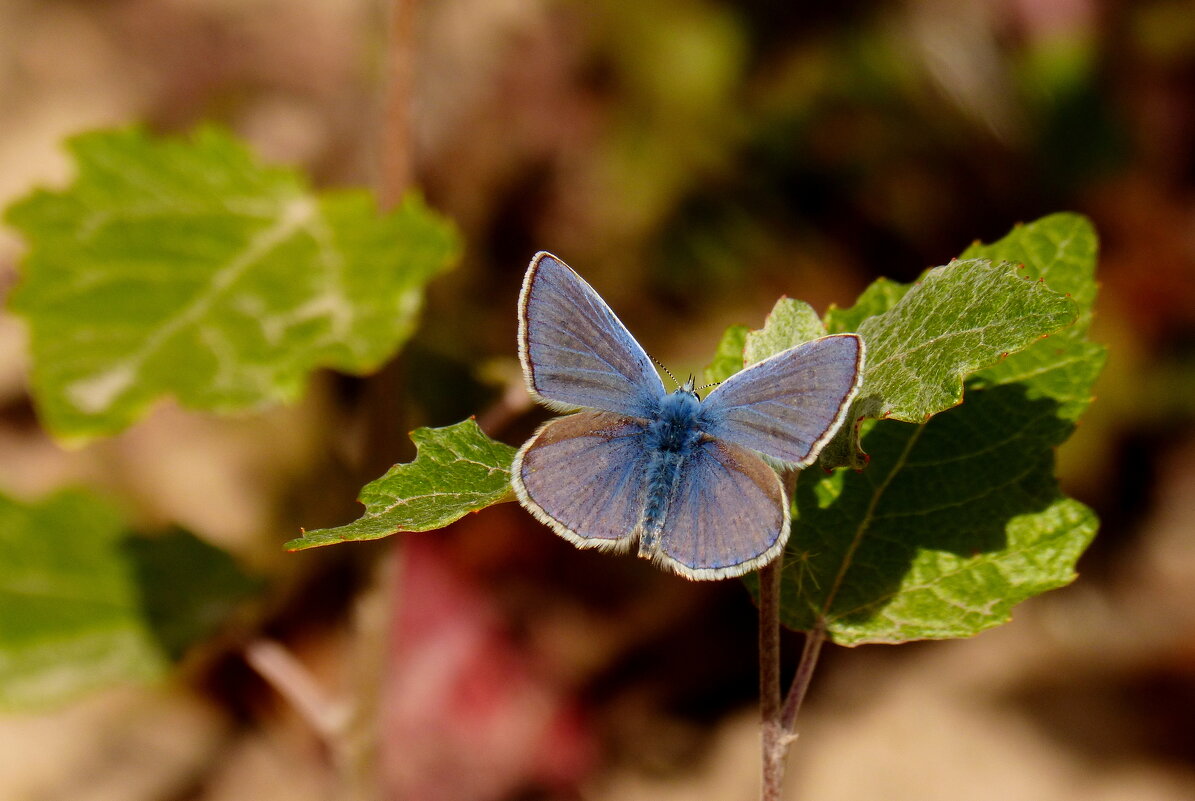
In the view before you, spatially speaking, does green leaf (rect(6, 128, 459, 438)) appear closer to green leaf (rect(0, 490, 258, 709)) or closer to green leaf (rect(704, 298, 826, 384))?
green leaf (rect(0, 490, 258, 709))

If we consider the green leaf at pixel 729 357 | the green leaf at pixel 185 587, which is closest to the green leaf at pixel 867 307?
the green leaf at pixel 729 357

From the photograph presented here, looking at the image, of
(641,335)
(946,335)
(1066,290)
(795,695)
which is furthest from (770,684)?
(641,335)

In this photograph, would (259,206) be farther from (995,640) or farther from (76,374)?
(995,640)

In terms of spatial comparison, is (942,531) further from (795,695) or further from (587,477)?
(587,477)

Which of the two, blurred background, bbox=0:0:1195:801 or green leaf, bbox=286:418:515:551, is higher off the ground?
green leaf, bbox=286:418:515:551

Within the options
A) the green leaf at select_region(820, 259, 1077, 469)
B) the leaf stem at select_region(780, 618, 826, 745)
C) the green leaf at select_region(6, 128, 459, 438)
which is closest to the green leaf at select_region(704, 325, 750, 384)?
the green leaf at select_region(820, 259, 1077, 469)

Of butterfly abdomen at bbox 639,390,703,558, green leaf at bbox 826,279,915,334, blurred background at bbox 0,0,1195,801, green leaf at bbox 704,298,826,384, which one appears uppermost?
green leaf at bbox 704,298,826,384

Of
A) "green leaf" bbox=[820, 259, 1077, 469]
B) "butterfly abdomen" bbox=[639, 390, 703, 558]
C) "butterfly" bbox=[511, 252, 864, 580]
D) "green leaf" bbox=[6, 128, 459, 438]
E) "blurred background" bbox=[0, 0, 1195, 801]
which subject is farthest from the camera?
"blurred background" bbox=[0, 0, 1195, 801]
